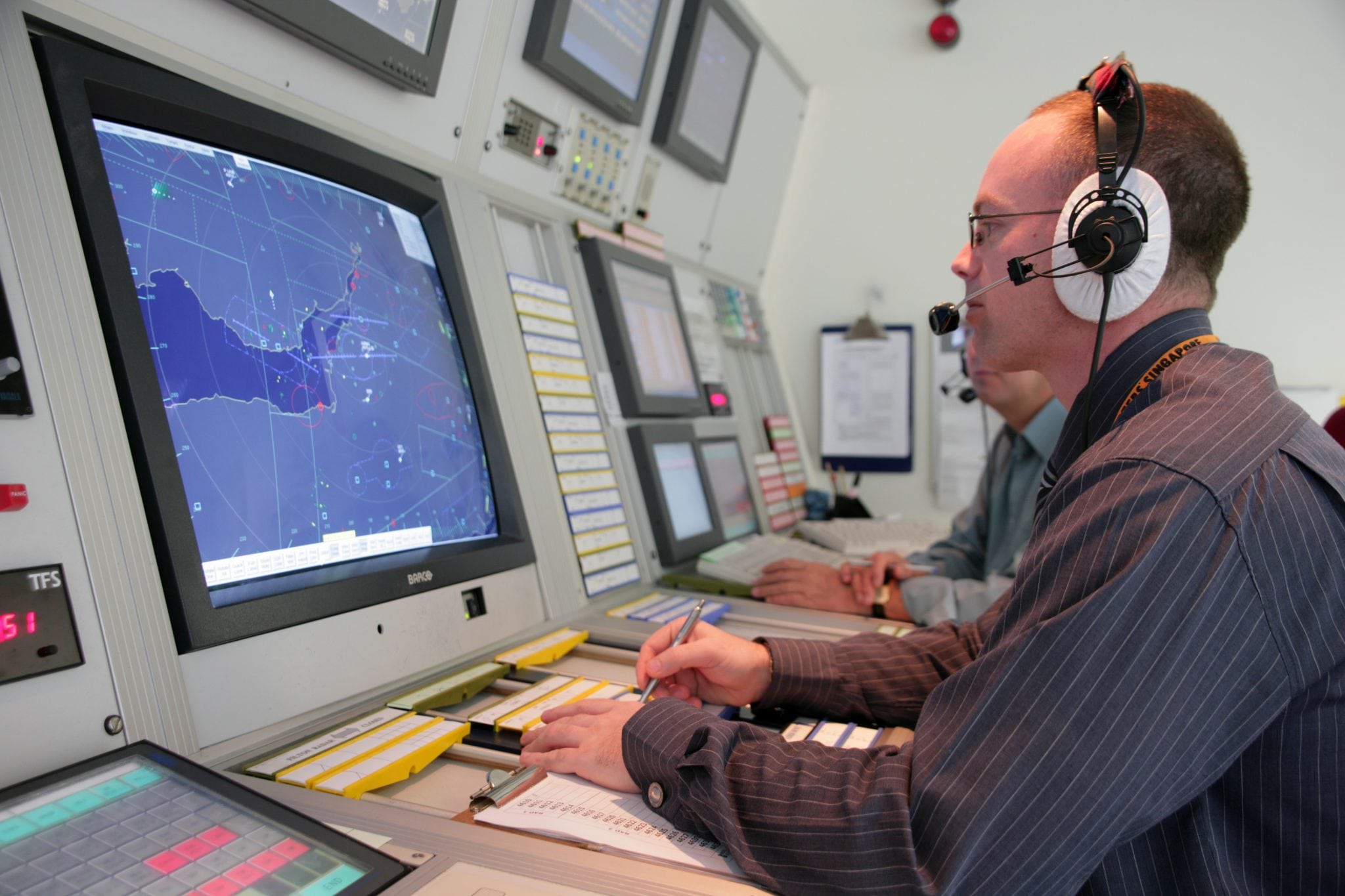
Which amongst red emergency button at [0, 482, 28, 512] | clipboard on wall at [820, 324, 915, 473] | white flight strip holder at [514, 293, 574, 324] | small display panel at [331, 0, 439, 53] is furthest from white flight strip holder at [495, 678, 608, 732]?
clipboard on wall at [820, 324, 915, 473]

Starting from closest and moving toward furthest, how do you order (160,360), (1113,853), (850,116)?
(1113,853), (160,360), (850,116)

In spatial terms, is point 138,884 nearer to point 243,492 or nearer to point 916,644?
point 243,492

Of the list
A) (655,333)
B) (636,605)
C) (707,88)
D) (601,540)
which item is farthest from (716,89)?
(636,605)

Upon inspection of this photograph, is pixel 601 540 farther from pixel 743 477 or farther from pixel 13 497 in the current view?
pixel 13 497

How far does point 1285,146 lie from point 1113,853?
8.44 ft

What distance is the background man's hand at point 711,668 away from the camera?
3.43ft

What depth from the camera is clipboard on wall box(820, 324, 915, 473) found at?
2930 mm

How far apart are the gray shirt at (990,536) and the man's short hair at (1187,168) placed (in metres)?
0.65

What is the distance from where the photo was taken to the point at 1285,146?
2.52 m

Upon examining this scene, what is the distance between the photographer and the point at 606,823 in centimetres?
77

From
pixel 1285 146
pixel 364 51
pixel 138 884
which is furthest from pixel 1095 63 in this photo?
pixel 138 884

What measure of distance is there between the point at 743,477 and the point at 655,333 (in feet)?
1.71

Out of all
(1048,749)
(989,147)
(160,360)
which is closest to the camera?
(1048,749)

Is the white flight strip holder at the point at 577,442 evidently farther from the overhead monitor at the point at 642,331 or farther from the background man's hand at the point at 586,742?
the background man's hand at the point at 586,742
